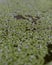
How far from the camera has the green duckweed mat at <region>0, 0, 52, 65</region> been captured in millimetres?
5078

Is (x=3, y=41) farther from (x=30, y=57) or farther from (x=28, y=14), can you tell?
(x=28, y=14)

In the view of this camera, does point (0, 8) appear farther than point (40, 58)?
Yes

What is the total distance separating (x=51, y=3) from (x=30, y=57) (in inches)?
210

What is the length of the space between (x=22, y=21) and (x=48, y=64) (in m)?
2.65

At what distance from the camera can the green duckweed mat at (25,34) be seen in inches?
200

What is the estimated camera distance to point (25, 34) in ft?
20.5

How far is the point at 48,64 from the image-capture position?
16.7 feet

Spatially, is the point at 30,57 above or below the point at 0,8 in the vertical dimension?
below

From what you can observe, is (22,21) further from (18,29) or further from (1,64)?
(1,64)

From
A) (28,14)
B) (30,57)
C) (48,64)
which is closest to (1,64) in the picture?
(30,57)

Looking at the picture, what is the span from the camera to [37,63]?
492cm

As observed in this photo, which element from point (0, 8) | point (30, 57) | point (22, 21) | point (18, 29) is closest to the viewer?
point (30, 57)

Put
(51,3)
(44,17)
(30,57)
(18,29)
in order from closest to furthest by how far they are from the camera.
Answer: (30,57), (18,29), (44,17), (51,3)

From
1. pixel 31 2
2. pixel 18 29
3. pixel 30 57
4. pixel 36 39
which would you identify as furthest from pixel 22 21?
pixel 31 2
